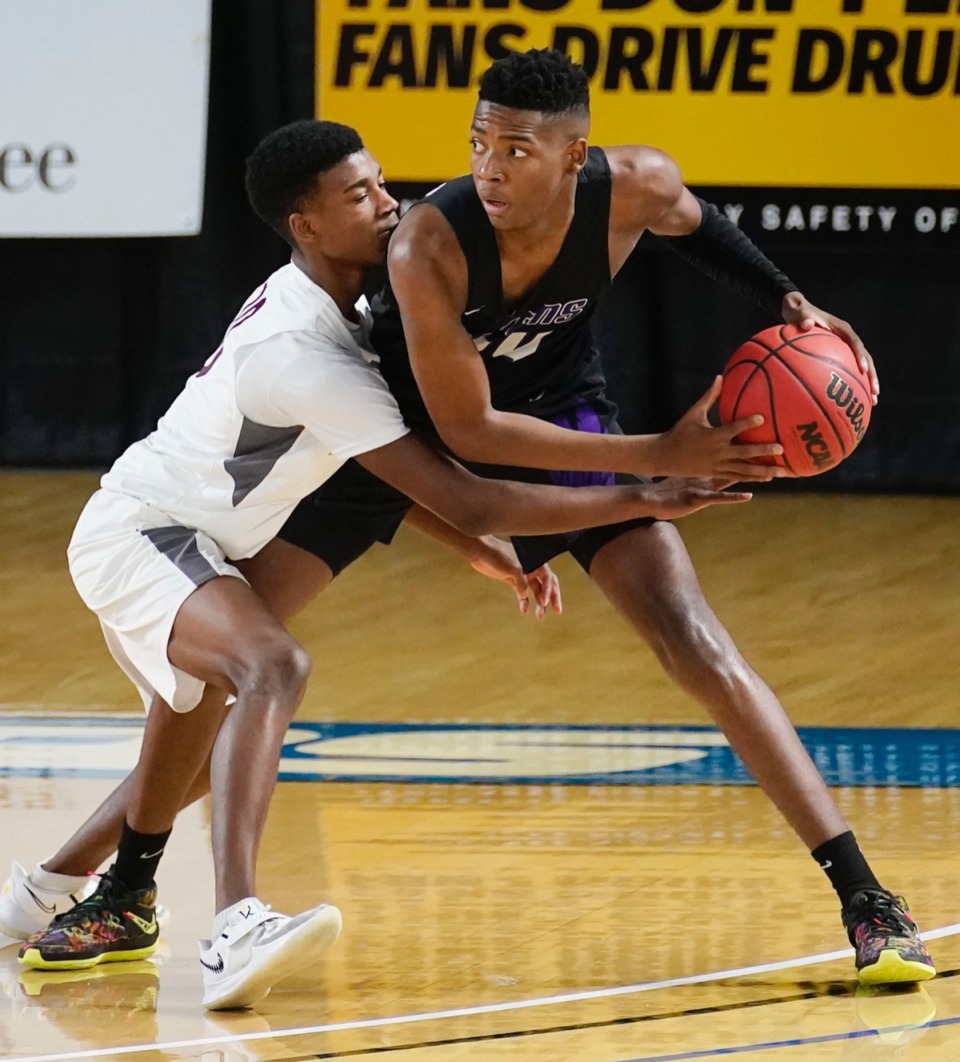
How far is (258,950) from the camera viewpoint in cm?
327

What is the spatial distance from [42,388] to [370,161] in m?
5.83

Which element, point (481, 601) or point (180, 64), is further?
point (180, 64)

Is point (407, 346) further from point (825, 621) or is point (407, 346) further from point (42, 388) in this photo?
point (42, 388)

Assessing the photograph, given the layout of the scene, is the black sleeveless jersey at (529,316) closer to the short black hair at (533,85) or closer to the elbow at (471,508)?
the short black hair at (533,85)

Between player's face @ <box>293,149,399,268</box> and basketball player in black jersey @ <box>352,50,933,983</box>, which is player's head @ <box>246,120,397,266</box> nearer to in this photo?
player's face @ <box>293,149,399,268</box>

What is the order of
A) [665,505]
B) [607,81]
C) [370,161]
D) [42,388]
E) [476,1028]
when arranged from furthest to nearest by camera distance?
[42,388], [607,81], [370,161], [665,505], [476,1028]

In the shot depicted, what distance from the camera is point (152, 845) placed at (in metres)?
3.74

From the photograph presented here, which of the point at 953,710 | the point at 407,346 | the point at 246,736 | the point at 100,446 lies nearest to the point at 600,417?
the point at 407,346

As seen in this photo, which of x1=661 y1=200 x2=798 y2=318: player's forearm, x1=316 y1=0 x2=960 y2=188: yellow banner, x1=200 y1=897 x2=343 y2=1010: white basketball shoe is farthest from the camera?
x1=316 y1=0 x2=960 y2=188: yellow banner

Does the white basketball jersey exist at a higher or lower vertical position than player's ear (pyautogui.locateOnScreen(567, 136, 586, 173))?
lower

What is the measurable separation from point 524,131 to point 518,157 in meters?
0.04

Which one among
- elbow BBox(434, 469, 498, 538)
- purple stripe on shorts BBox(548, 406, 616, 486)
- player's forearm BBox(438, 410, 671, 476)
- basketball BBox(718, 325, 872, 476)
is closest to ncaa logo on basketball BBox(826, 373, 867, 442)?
basketball BBox(718, 325, 872, 476)

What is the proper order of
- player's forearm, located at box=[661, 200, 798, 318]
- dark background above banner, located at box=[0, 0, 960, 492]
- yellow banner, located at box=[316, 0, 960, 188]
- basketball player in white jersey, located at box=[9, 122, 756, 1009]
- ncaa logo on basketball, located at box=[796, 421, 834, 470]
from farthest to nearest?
dark background above banner, located at box=[0, 0, 960, 492] → yellow banner, located at box=[316, 0, 960, 188] → player's forearm, located at box=[661, 200, 798, 318] → ncaa logo on basketball, located at box=[796, 421, 834, 470] → basketball player in white jersey, located at box=[9, 122, 756, 1009]

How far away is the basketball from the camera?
3.46 metres
